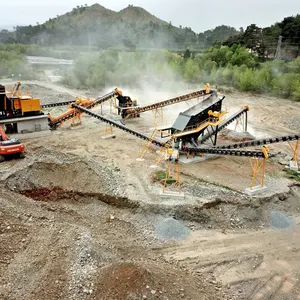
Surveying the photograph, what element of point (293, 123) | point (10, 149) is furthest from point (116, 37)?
point (10, 149)

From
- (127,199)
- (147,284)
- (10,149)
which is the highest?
(10,149)

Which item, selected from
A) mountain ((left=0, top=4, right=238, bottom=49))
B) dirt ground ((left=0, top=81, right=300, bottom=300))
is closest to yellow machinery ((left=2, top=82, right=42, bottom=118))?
dirt ground ((left=0, top=81, right=300, bottom=300))

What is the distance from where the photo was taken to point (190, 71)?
47938mm

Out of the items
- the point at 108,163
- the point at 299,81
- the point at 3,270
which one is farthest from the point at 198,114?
the point at 299,81

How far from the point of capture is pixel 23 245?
11953mm

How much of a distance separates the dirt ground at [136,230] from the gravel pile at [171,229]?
59mm

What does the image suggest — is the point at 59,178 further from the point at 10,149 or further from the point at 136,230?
the point at 136,230

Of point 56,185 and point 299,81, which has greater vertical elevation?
point 299,81

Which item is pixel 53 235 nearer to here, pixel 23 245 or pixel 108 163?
pixel 23 245

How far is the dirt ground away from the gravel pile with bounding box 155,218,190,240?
0.06 metres

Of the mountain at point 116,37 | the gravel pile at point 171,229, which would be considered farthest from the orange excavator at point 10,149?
the mountain at point 116,37

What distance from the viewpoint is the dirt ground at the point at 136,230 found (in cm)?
1040

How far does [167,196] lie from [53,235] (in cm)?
510

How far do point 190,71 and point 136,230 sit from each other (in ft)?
123
